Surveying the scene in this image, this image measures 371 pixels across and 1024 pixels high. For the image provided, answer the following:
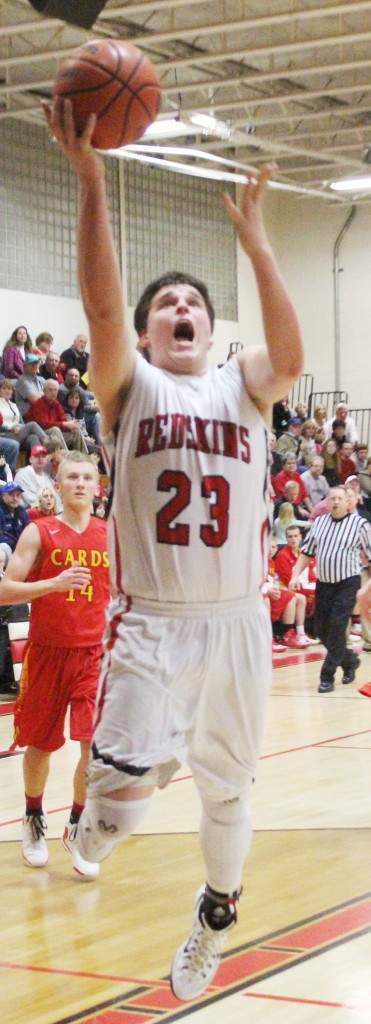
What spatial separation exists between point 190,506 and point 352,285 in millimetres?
21893

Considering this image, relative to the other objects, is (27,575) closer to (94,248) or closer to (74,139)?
(94,248)

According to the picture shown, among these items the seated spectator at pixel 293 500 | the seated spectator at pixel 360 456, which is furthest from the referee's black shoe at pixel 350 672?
the seated spectator at pixel 360 456

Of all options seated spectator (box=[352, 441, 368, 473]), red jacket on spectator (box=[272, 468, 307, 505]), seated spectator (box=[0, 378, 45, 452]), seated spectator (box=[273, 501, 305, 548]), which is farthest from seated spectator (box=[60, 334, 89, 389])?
seated spectator (box=[352, 441, 368, 473])

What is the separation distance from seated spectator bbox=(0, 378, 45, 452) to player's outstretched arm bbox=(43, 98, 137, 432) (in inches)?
479

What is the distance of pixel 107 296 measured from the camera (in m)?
3.46

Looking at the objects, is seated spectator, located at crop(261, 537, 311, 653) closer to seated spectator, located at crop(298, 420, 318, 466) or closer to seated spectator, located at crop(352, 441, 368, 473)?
seated spectator, located at crop(298, 420, 318, 466)

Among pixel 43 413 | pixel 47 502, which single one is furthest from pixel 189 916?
pixel 43 413

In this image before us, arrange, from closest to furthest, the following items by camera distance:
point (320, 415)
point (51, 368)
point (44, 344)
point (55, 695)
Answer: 1. point (55, 695)
2. point (51, 368)
3. point (44, 344)
4. point (320, 415)

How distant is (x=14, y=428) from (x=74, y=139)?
12330 millimetres

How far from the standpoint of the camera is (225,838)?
397 centimetres

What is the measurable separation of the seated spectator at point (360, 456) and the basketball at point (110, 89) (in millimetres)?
17446

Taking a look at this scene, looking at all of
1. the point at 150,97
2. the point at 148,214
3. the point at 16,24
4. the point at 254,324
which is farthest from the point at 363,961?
the point at 254,324

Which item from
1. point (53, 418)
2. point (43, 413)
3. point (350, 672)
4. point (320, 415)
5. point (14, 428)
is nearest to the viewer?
point (350, 672)

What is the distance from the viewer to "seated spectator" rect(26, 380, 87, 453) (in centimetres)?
1612
